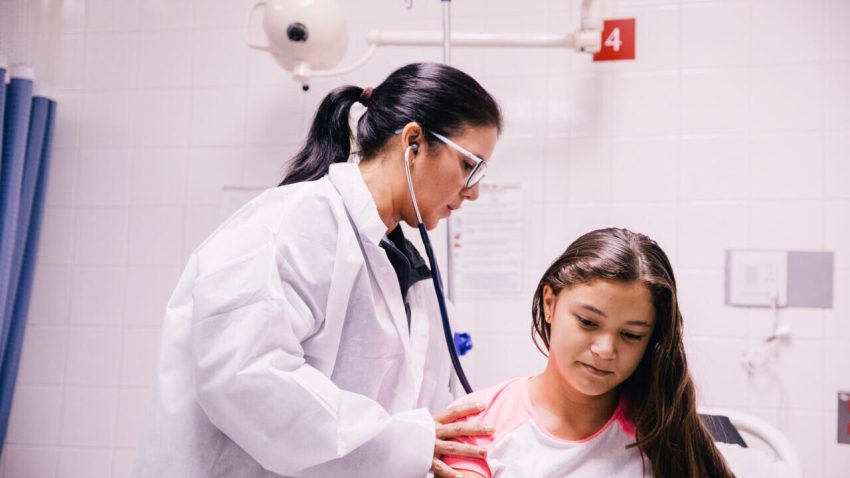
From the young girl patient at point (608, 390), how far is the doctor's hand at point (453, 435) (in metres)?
0.03

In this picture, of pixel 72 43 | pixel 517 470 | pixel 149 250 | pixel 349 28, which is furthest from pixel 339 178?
pixel 72 43

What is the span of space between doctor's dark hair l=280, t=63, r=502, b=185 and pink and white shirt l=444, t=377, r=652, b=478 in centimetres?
50

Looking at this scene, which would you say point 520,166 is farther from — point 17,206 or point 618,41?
point 17,206

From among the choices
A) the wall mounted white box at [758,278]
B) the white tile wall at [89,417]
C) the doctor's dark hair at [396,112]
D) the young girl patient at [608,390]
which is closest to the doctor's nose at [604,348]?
the young girl patient at [608,390]

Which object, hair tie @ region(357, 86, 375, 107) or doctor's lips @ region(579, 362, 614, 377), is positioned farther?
hair tie @ region(357, 86, 375, 107)

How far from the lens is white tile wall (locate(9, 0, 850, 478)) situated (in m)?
1.65

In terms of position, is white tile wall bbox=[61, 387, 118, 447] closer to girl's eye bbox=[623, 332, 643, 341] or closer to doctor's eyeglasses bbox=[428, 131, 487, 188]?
doctor's eyeglasses bbox=[428, 131, 487, 188]

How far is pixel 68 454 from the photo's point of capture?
188cm

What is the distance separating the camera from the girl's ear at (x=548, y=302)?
1056 mm

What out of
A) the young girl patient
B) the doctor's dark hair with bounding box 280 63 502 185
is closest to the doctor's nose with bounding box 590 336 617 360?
the young girl patient

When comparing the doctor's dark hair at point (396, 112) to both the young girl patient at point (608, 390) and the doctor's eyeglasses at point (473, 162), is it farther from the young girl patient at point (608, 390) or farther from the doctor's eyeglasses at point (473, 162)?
the young girl patient at point (608, 390)

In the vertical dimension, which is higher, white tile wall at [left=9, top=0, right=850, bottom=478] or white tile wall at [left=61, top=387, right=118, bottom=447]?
white tile wall at [left=9, top=0, right=850, bottom=478]

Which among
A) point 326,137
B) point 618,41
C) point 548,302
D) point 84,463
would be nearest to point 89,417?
point 84,463

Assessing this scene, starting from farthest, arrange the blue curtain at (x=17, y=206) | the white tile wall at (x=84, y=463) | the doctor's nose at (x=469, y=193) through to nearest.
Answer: the white tile wall at (x=84, y=463)
the blue curtain at (x=17, y=206)
the doctor's nose at (x=469, y=193)
